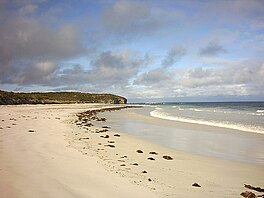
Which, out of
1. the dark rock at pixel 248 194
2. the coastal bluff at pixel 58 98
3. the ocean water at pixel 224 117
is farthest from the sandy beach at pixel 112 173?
the coastal bluff at pixel 58 98

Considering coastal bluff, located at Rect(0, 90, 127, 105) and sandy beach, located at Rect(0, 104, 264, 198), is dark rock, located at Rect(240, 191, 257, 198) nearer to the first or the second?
sandy beach, located at Rect(0, 104, 264, 198)

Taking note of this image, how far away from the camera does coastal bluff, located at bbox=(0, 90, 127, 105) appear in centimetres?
8706

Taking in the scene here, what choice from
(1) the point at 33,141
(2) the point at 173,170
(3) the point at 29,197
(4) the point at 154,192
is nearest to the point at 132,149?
(2) the point at 173,170

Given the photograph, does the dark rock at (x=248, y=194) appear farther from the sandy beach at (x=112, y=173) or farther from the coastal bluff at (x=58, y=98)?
the coastal bluff at (x=58, y=98)

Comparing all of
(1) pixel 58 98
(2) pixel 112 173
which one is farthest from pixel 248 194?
(1) pixel 58 98

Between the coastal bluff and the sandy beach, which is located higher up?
the coastal bluff

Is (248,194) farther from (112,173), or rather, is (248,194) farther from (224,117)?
(224,117)

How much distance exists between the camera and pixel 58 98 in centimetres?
12738

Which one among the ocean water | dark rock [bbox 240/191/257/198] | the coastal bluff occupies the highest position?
the coastal bluff

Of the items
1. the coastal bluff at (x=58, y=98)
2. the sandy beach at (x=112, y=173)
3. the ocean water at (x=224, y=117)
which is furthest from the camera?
the coastal bluff at (x=58, y=98)

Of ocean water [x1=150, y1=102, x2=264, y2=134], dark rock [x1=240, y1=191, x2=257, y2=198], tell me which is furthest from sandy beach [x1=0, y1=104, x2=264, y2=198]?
ocean water [x1=150, y1=102, x2=264, y2=134]

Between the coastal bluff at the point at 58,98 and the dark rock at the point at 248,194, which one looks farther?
the coastal bluff at the point at 58,98

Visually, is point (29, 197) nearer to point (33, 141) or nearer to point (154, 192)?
point (154, 192)

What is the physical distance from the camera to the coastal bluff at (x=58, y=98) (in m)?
87.1
